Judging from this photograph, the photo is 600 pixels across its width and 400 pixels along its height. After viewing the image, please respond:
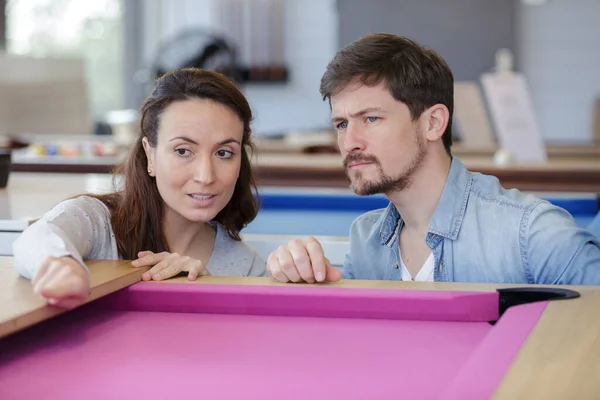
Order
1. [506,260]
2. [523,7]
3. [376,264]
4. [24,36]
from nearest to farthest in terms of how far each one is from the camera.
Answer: [506,260] → [376,264] → [523,7] → [24,36]

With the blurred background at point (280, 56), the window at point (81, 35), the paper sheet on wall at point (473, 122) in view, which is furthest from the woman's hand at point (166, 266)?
the window at point (81, 35)

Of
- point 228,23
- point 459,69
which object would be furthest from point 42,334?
point 228,23

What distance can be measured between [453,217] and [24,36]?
25.6 ft

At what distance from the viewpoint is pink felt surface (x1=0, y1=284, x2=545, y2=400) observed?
0.97 m

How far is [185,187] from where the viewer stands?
193 cm

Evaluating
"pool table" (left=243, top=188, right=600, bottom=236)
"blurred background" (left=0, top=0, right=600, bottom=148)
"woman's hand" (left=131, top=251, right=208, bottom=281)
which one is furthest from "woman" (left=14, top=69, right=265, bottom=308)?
"blurred background" (left=0, top=0, right=600, bottom=148)

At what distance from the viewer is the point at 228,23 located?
28.9 ft

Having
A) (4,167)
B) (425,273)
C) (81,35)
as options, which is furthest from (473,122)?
(81,35)

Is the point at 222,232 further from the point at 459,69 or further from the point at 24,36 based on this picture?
the point at 24,36

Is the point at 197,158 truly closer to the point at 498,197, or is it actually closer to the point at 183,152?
the point at 183,152

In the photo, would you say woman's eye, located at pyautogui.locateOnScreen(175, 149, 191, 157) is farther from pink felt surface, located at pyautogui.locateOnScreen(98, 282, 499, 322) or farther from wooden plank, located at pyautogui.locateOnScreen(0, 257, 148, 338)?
pink felt surface, located at pyautogui.locateOnScreen(98, 282, 499, 322)

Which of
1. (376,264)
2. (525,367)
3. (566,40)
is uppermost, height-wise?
(566,40)

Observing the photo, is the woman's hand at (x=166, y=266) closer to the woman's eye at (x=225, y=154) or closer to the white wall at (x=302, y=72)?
the woman's eye at (x=225, y=154)

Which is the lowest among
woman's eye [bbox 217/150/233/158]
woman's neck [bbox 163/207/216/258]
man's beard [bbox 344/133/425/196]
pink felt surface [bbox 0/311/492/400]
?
woman's neck [bbox 163/207/216/258]
